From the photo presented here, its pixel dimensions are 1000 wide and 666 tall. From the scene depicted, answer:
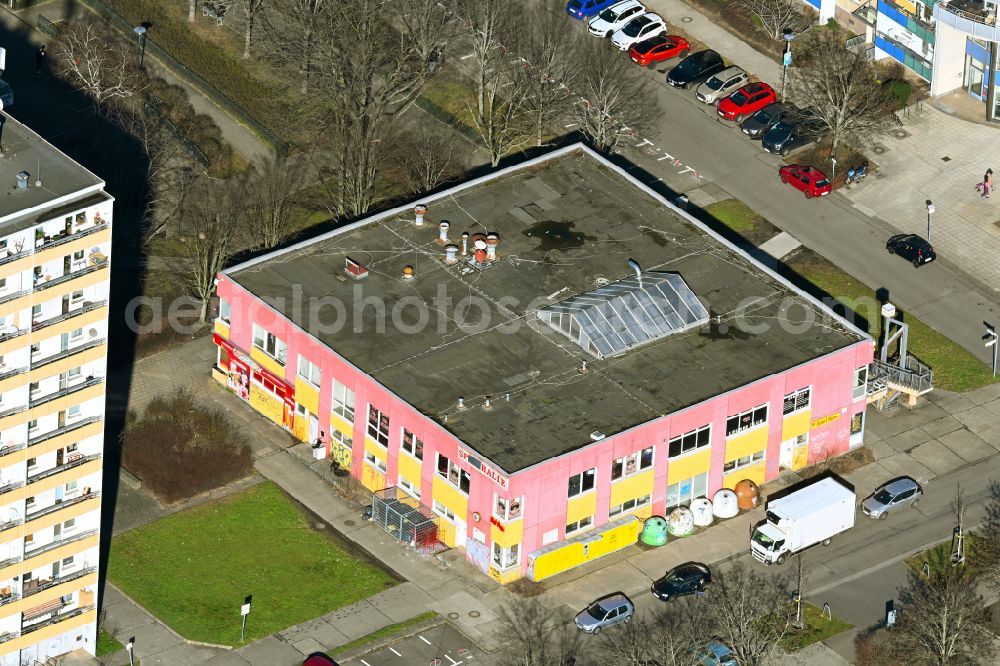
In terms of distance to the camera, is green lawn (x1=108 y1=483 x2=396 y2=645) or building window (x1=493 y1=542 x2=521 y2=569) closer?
green lawn (x1=108 y1=483 x2=396 y2=645)

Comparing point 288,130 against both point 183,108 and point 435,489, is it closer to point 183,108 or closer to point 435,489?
point 183,108

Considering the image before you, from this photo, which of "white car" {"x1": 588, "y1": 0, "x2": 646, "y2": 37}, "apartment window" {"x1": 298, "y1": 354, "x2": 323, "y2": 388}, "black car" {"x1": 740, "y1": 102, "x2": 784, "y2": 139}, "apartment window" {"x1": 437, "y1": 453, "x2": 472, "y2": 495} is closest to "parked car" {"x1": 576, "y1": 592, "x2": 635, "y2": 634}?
"apartment window" {"x1": 437, "y1": 453, "x2": 472, "y2": 495}

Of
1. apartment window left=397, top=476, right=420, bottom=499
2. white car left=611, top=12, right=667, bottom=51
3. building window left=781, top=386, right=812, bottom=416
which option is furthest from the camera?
white car left=611, top=12, right=667, bottom=51

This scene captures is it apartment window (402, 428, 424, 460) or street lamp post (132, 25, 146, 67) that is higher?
street lamp post (132, 25, 146, 67)

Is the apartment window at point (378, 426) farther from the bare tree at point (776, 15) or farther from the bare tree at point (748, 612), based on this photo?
the bare tree at point (776, 15)

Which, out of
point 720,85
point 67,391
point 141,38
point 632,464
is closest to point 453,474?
point 632,464

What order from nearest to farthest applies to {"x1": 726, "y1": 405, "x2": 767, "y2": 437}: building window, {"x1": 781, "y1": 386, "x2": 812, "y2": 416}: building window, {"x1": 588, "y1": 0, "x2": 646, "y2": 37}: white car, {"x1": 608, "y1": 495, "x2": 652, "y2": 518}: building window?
1. {"x1": 608, "y1": 495, "x2": 652, "y2": 518}: building window
2. {"x1": 726, "y1": 405, "x2": 767, "y2": 437}: building window
3. {"x1": 781, "y1": 386, "x2": 812, "y2": 416}: building window
4. {"x1": 588, "y1": 0, "x2": 646, "y2": 37}: white car

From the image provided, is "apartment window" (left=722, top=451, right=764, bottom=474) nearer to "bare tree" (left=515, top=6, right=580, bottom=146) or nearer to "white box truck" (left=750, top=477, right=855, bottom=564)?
"white box truck" (left=750, top=477, right=855, bottom=564)

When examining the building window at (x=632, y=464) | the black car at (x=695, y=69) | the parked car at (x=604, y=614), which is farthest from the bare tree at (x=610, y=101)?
the parked car at (x=604, y=614)

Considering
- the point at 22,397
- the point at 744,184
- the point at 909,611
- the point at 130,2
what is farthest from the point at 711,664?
the point at 130,2
